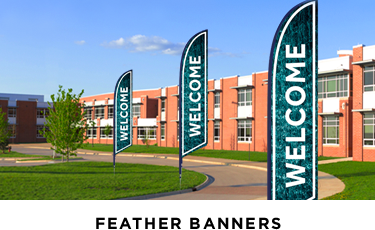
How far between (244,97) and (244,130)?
13.2ft

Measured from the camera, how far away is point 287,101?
6.91 metres

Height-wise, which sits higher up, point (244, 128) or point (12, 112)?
point (12, 112)

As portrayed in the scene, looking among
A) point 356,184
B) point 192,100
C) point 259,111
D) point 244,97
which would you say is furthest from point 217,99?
point 192,100

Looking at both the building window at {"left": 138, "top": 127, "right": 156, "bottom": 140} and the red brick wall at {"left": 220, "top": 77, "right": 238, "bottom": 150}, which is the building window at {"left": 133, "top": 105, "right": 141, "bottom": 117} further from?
the red brick wall at {"left": 220, "top": 77, "right": 238, "bottom": 150}

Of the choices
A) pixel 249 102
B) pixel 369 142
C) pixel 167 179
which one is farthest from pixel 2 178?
pixel 249 102

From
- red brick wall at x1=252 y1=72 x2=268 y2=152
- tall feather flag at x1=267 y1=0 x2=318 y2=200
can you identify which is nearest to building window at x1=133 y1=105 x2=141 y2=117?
red brick wall at x1=252 y1=72 x2=268 y2=152

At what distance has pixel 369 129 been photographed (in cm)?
2852

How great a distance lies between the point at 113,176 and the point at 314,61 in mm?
14350

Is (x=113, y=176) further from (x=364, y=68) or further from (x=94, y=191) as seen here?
(x=364, y=68)

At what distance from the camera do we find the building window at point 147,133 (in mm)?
60541

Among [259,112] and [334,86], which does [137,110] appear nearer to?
[259,112]

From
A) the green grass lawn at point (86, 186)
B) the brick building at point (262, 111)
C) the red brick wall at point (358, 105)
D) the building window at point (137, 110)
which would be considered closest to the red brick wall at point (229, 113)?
the brick building at point (262, 111)

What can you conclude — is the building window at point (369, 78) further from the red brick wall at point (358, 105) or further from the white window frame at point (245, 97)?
the white window frame at point (245, 97)

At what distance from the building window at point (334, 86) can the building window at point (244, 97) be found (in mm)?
9866
